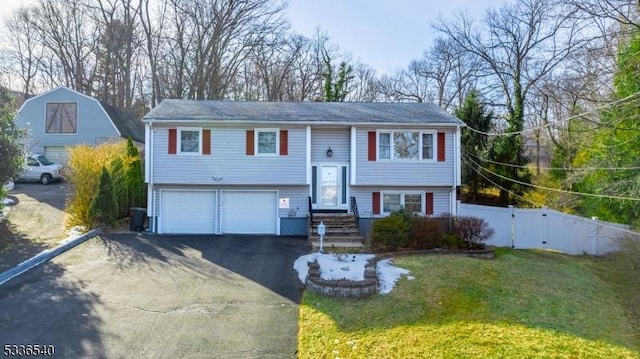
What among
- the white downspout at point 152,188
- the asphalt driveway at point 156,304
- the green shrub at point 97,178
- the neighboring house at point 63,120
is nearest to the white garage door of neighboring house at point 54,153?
the neighboring house at point 63,120

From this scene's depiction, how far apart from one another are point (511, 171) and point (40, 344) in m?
21.4

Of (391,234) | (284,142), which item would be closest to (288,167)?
(284,142)

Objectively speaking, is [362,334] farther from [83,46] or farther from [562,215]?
[83,46]

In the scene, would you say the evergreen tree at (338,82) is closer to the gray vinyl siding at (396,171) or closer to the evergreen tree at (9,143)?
the gray vinyl siding at (396,171)

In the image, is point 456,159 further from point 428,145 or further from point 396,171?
point 396,171

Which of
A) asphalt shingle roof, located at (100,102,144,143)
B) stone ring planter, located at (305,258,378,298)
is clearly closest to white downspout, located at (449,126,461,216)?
stone ring planter, located at (305,258,378,298)

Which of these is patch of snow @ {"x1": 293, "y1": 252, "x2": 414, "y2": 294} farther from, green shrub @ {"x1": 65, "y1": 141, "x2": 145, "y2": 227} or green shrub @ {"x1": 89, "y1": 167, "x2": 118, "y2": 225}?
green shrub @ {"x1": 65, "y1": 141, "x2": 145, "y2": 227}

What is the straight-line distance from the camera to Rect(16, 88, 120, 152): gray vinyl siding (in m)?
26.9

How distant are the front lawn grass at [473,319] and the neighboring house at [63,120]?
24540 mm

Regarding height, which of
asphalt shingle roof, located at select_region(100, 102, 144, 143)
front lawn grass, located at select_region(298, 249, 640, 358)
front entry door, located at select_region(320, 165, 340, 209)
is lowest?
front lawn grass, located at select_region(298, 249, 640, 358)

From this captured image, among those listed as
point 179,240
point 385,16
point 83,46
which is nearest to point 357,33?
point 385,16

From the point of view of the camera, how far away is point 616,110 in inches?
535

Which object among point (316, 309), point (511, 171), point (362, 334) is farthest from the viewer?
point (511, 171)

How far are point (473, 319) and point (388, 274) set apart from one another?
264 centimetres
